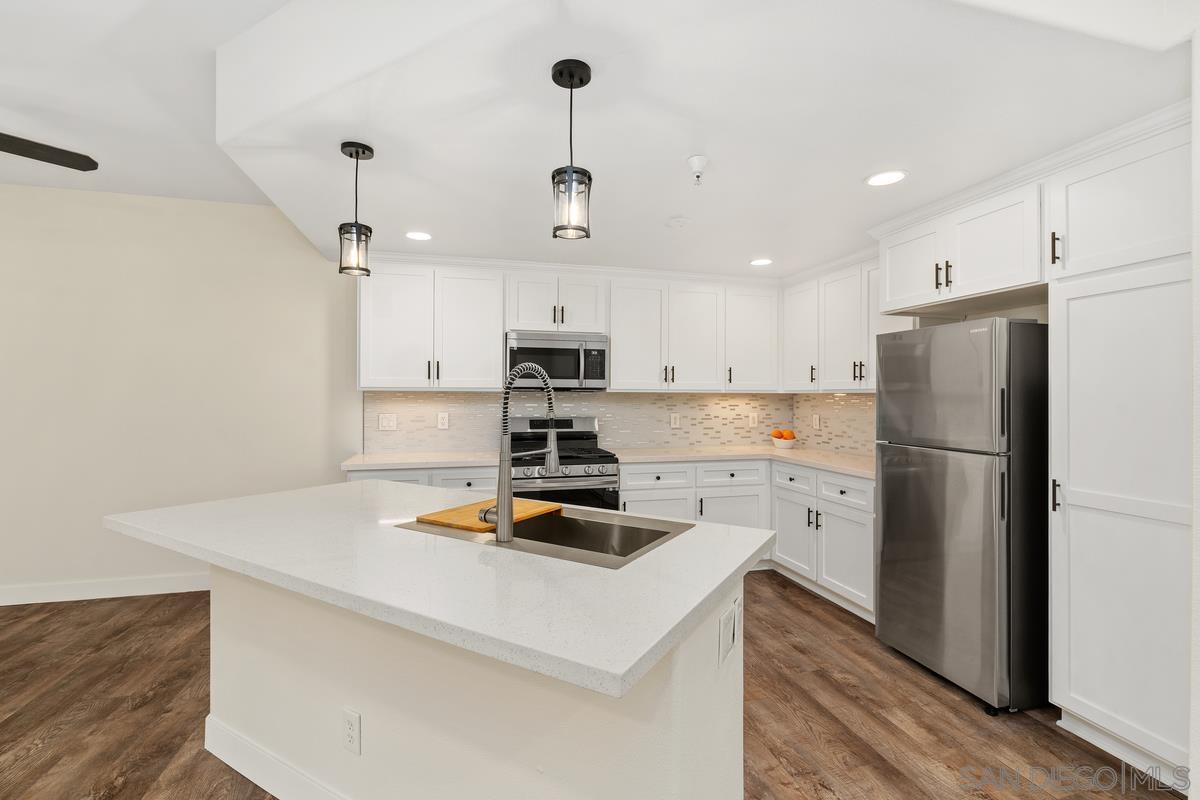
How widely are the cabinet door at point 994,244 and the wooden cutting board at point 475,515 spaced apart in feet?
6.97

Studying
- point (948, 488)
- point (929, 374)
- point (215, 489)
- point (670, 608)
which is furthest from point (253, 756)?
point (929, 374)

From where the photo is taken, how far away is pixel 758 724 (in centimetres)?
213

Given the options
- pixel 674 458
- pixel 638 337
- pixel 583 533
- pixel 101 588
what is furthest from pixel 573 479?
pixel 101 588

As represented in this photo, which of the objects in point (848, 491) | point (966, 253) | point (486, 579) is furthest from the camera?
point (848, 491)

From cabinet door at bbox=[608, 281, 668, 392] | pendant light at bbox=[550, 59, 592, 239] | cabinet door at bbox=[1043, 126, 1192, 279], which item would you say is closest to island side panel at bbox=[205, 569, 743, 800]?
pendant light at bbox=[550, 59, 592, 239]

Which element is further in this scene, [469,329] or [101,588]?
[469,329]

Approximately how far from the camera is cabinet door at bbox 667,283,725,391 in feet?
13.3

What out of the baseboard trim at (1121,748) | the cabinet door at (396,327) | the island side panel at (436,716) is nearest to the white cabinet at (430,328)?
the cabinet door at (396,327)

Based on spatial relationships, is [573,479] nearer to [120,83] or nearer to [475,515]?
[475,515]

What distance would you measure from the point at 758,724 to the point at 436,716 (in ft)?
4.57

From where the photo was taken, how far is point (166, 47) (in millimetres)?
1908

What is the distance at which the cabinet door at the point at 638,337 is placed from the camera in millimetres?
3941

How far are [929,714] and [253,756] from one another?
2.57 m

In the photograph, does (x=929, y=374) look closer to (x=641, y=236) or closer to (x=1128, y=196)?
(x=1128, y=196)
